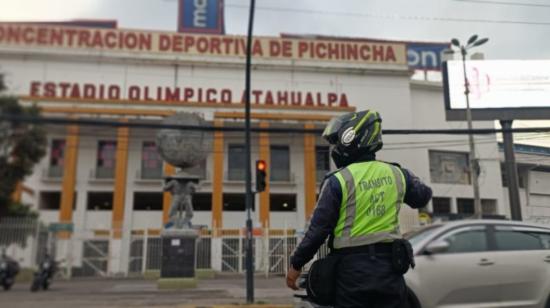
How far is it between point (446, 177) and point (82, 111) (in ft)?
14.1

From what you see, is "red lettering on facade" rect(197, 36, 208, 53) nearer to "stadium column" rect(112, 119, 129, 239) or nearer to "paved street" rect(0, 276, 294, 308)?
"stadium column" rect(112, 119, 129, 239)

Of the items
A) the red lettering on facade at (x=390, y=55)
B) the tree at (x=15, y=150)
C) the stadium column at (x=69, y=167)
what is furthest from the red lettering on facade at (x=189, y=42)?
the tree at (x=15, y=150)

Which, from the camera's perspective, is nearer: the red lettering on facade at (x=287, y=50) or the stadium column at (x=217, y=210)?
the stadium column at (x=217, y=210)

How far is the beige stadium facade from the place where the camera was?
119 inches

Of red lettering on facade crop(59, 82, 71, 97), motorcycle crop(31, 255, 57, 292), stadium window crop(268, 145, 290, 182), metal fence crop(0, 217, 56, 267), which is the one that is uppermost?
stadium window crop(268, 145, 290, 182)

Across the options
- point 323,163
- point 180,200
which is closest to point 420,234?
point 323,163

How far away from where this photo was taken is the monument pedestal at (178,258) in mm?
10688

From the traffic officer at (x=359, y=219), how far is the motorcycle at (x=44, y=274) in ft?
8.62

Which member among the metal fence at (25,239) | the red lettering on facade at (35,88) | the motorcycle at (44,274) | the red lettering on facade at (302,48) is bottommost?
the motorcycle at (44,274)

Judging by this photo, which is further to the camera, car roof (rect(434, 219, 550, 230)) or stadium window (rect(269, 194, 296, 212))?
stadium window (rect(269, 194, 296, 212))

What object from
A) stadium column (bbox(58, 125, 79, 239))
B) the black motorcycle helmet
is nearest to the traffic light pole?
stadium column (bbox(58, 125, 79, 239))

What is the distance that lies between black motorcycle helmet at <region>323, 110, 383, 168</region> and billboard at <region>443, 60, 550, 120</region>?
3.06 m

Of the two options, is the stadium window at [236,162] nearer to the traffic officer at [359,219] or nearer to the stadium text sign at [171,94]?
the stadium text sign at [171,94]

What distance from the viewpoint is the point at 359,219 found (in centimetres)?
154
